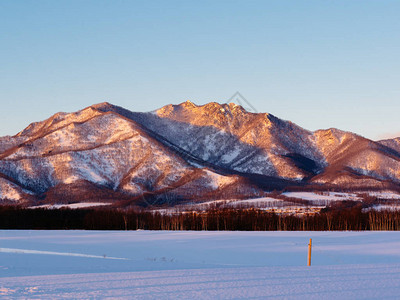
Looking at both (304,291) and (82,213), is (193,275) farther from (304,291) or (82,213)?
(82,213)

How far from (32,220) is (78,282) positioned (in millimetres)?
129528

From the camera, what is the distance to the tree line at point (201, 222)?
128 m

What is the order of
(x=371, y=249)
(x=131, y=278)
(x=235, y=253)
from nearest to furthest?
(x=131, y=278)
(x=235, y=253)
(x=371, y=249)

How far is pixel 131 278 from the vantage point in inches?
996

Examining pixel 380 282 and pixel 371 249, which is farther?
pixel 371 249

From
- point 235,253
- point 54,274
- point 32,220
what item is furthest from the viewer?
point 32,220

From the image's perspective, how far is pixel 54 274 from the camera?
2778 cm

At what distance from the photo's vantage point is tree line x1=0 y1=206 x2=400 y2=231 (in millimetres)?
127938

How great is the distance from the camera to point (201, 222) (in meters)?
131

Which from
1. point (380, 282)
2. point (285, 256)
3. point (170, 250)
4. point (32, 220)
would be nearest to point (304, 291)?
point (380, 282)

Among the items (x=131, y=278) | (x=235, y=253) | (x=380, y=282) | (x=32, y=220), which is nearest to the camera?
(x=380, y=282)

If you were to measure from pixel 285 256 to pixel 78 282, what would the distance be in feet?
84.6

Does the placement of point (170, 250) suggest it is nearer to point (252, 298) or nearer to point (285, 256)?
point (285, 256)

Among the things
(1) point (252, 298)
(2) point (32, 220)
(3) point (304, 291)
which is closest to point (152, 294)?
(1) point (252, 298)
